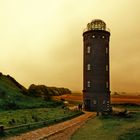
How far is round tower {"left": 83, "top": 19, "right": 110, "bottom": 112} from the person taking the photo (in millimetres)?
53425

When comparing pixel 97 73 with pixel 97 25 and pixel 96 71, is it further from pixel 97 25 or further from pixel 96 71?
pixel 97 25

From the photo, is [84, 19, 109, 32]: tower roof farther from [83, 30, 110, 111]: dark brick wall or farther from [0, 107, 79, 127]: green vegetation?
[0, 107, 79, 127]: green vegetation

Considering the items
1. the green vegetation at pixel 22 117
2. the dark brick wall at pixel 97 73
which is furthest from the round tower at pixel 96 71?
the green vegetation at pixel 22 117

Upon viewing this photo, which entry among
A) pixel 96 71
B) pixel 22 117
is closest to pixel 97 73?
pixel 96 71

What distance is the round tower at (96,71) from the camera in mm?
53425

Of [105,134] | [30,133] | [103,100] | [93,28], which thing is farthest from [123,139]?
[93,28]

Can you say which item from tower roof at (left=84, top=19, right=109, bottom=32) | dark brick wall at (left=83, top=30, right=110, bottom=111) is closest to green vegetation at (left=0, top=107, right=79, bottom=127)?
dark brick wall at (left=83, top=30, right=110, bottom=111)

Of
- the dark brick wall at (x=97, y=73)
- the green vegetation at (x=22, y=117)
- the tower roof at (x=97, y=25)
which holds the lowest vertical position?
the green vegetation at (x=22, y=117)

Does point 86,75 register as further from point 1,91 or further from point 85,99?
point 1,91

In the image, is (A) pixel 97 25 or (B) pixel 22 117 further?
(A) pixel 97 25

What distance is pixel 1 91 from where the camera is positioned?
60.9m

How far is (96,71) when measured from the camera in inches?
2100

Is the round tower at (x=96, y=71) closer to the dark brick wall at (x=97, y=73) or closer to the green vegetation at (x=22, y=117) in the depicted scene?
the dark brick wall at (x=97, y=73)

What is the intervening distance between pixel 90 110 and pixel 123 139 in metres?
30.4
